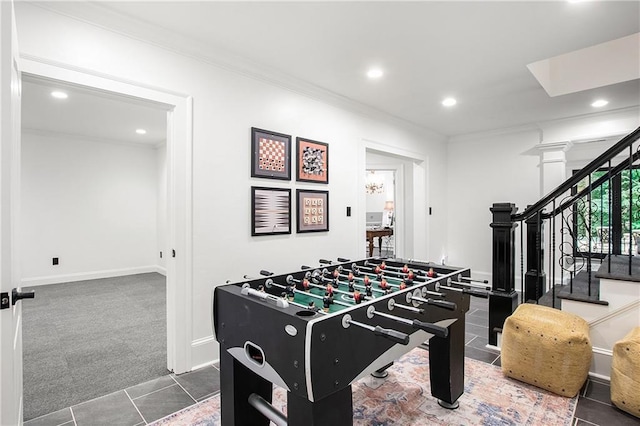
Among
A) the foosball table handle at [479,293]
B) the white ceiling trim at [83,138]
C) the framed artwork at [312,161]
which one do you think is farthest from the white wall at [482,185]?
the white ceiling trim at [83,138]

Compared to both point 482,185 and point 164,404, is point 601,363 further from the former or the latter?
point 482,185

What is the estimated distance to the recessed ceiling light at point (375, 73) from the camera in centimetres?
315

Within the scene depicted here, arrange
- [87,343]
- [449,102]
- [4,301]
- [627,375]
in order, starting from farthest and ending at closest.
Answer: [449,102] < [87,343] < [627,375] < [4,301]

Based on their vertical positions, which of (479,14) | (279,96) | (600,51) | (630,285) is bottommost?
(630,285)

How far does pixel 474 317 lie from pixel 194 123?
358 centimetres

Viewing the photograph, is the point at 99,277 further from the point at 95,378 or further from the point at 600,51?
the point at 600,51

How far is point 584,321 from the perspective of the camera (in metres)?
2.39

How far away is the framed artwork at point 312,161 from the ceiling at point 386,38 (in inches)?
22.1

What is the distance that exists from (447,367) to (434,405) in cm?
29

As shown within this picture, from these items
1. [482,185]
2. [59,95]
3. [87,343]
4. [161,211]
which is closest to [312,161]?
[87,343]

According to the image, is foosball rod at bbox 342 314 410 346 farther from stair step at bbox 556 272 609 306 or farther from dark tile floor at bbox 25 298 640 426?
stair step at bbox 556 272 609 306

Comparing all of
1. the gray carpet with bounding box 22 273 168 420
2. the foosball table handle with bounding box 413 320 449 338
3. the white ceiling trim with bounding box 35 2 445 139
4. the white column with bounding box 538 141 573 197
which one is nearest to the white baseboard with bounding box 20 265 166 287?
the gray carpet with bounding box 22 273 168 420

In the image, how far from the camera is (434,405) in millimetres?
2102

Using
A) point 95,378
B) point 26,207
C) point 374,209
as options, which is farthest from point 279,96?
point 374,209
